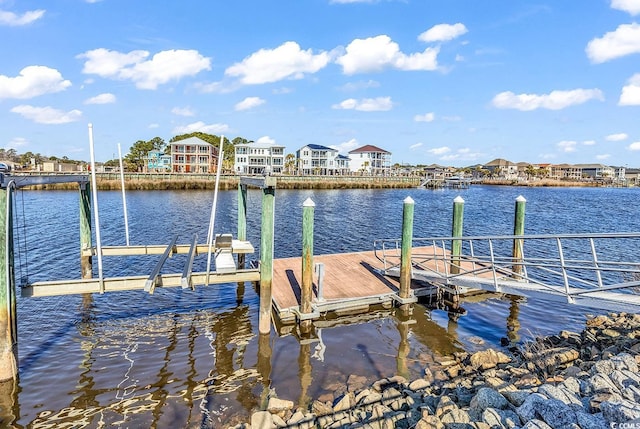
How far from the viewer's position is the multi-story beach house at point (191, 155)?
88.1 meters

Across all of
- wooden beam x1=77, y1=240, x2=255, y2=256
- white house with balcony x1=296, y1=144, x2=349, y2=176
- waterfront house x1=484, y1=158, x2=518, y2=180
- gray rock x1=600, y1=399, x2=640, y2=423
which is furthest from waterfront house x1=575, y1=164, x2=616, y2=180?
gray rock x1=600, y1=399, x2=640, y2=423

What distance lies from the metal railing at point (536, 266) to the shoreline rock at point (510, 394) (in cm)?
140

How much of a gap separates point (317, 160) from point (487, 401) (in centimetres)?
10294

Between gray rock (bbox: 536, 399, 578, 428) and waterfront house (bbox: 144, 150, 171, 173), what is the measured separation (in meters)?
101

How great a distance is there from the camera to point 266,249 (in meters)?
9.54

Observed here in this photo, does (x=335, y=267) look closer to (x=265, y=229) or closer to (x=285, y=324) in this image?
(x=285, y=324)

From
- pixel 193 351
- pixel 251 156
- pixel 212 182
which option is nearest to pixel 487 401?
pixel 193 351

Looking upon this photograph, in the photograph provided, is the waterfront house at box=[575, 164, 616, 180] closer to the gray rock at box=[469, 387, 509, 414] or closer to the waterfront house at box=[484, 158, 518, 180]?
the waterfront house at box=[484, 158, 518, 180]

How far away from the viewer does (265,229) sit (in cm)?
948

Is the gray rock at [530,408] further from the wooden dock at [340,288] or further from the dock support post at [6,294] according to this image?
the dock support post at [6,294]

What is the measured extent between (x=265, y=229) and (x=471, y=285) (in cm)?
604

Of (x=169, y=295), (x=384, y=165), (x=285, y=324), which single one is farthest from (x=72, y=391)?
(x=384, y=165)

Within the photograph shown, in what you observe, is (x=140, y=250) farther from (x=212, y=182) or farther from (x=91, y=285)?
(x=212, y=182)

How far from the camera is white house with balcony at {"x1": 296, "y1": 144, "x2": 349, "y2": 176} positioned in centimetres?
10631
